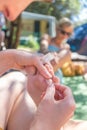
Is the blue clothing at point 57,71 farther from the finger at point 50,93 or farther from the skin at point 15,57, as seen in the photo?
the finger at point 50,93

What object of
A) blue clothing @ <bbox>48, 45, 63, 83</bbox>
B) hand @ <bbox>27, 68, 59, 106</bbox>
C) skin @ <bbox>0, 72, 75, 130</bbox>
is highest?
hand @ <bbox>27, 68, 59, 106</bbox>

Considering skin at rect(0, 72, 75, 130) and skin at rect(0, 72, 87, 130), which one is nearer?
skin at rect(0, 72, 87, 130)

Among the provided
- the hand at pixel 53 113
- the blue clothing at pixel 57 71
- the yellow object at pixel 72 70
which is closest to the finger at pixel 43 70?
the hand at pixel 53 113

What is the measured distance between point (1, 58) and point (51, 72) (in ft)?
0.60

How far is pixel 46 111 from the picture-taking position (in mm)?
962

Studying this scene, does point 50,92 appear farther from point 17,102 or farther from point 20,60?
point 17,102

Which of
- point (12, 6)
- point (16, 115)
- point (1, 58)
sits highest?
point (12, 6)

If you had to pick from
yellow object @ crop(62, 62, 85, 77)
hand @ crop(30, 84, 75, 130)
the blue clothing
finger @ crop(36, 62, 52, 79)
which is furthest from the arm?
yellow object @ crop(62, 62, 85, 77)

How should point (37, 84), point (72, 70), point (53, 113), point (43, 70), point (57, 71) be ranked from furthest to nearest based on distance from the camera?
point (72, 70)
point (57, 71)
point (37, 84)
point (43, 70)
point (53, 113)

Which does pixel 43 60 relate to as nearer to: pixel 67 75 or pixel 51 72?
pixel 51 72

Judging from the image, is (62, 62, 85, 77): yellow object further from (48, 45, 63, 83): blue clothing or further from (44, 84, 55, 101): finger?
(44, 84, 55, 101): finger

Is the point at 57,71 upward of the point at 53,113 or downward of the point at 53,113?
downward

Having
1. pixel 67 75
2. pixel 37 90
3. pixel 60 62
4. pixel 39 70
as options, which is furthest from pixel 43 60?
pixel 67 75

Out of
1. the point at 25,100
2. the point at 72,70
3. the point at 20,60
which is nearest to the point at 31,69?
the point at 20,60
